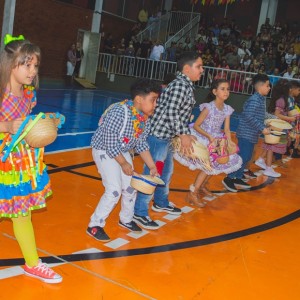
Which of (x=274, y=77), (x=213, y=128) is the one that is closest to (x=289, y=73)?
(x=274, y=77)

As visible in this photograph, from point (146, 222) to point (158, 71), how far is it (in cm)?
1407

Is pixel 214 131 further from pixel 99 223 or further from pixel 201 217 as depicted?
pixel 99 223

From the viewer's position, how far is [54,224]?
3.61 metres

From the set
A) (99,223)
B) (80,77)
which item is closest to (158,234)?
(99,223)

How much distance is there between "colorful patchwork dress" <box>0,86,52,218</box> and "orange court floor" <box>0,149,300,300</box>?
48 cm

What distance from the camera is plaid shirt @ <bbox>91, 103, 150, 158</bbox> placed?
3221mm

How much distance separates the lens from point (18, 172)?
99.7 inches

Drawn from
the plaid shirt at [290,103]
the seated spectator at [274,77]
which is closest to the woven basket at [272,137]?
the plaid shirt at [290,103]

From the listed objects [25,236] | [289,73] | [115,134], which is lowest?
[25,236]

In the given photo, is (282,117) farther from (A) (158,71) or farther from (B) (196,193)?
(A) (158,71)

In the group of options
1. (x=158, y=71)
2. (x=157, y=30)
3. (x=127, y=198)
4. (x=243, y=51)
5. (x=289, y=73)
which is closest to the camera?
(x=127, y=198)

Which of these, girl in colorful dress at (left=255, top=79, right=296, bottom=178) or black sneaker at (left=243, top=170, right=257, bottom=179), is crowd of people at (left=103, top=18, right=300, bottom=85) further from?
black sneaker at (left=243, top=170, right=257, bottom=179)

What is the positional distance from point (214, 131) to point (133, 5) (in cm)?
1878

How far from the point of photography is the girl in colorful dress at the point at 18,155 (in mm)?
2514
